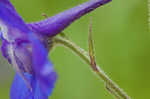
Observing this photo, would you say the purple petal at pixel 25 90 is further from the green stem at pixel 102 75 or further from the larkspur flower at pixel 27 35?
the green stem at pixel 102 75

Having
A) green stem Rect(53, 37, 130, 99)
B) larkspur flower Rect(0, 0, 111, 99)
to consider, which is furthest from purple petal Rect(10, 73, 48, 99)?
green stem Rect(53, 37, 130, 99)

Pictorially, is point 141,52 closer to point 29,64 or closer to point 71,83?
point 71,83

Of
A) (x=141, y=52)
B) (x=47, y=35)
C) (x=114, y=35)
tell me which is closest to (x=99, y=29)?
(x=114, y=35)

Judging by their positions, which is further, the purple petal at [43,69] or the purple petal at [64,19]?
the purple petal at [64,19]

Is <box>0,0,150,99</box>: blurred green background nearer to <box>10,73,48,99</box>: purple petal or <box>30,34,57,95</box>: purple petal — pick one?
<box>10,73,48,99</box>: purple petal

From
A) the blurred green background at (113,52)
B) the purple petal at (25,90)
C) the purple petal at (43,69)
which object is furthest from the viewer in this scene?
the blurred green background at (113,52)

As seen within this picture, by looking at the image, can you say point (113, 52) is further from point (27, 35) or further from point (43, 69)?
point (43, 69)

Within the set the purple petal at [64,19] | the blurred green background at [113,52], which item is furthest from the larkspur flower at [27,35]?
the blurred green background at [113,52]
